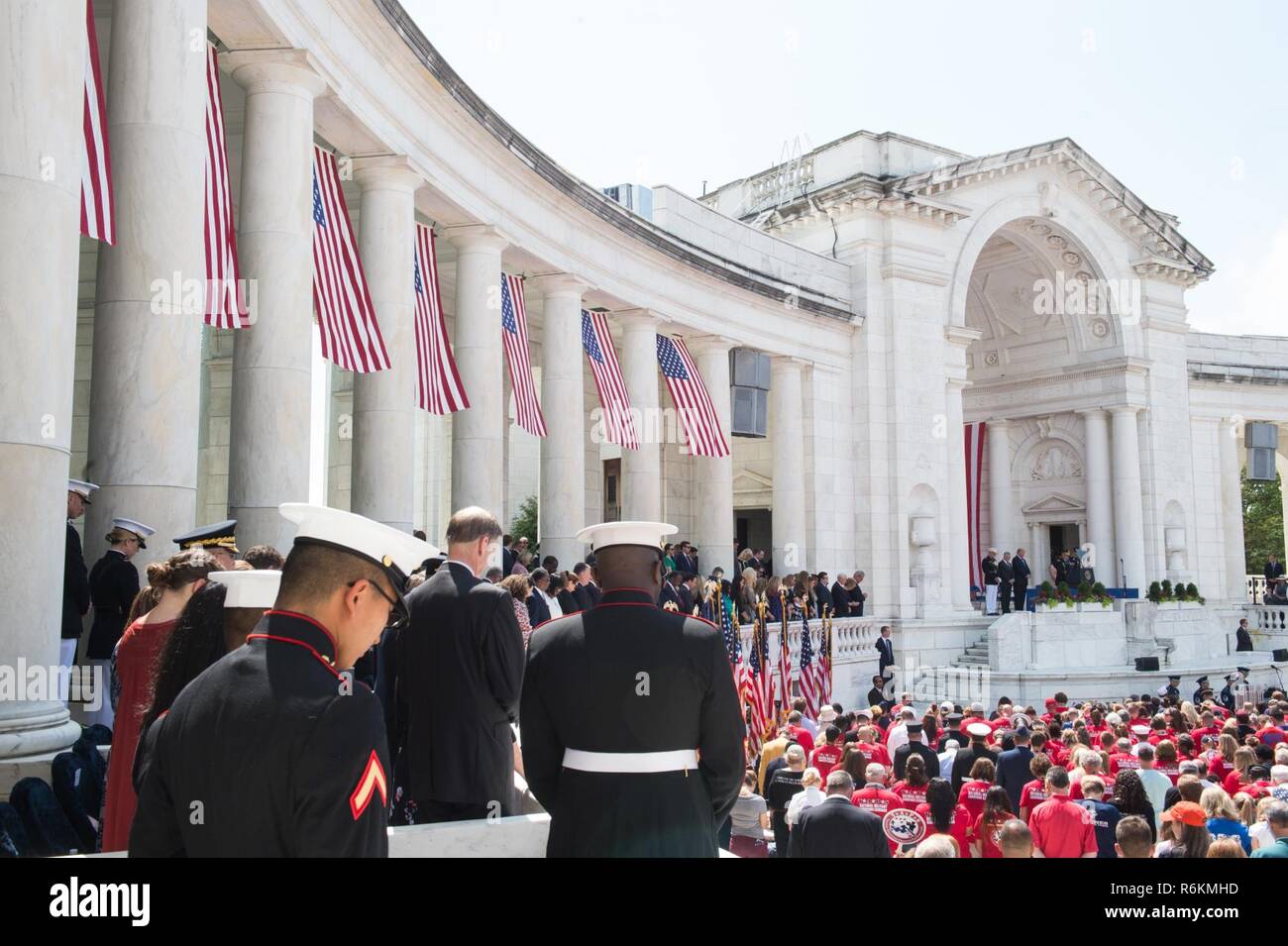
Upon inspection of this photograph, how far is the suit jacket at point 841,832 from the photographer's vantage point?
23.8ft

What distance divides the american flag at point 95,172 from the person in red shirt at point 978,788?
998cm

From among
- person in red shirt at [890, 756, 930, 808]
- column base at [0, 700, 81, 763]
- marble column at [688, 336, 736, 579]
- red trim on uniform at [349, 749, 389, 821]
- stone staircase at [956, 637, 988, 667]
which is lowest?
stone staircase at [956, 637, 988, 667]

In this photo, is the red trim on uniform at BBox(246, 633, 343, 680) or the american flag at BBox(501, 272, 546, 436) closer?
the red trim on uniform at BBox(246, 633, 343, 680)

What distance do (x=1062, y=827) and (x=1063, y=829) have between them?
2 centimetres

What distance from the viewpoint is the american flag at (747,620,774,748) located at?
804 inches

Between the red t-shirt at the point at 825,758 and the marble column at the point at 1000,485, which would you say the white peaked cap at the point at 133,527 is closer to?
the red t-shirt at the point at 825,758

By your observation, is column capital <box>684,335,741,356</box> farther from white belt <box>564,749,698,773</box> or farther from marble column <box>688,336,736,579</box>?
white belt <box>564,749,698,773</box>

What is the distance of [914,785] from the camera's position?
1030 centimetres

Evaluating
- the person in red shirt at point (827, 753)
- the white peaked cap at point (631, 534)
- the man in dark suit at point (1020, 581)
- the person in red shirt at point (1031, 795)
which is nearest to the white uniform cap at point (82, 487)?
the white peaked cap at point (631, 534)

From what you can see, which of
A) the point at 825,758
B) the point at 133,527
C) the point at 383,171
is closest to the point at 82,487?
the point at 133,527

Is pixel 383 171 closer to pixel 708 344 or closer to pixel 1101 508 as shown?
pixel 708 344

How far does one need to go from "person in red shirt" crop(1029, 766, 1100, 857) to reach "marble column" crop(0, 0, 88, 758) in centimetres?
799

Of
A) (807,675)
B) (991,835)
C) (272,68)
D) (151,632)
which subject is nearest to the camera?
(151,632)

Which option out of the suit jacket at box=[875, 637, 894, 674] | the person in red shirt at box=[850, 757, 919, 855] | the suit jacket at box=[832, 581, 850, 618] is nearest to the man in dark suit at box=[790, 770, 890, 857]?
the person in red shirt at box=[850, 757, 919, 855]
